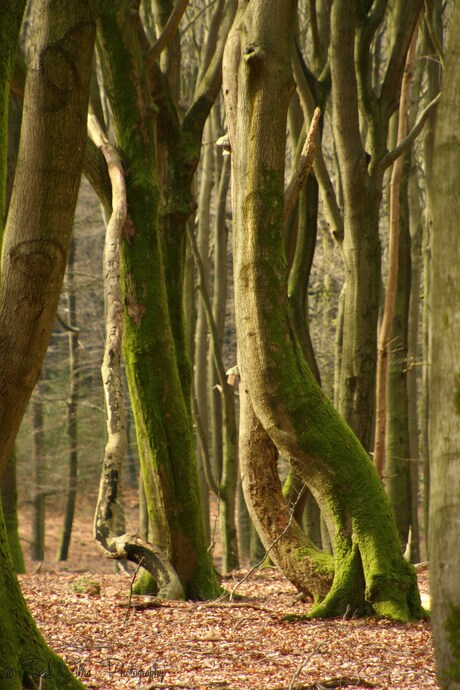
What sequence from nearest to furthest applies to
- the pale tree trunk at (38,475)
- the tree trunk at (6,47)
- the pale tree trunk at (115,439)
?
the tree trunk at (6,47)
the pale tree trunk at (115,439)
the pale tree trunk at (38,475)

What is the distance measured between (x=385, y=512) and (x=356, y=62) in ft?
18.6

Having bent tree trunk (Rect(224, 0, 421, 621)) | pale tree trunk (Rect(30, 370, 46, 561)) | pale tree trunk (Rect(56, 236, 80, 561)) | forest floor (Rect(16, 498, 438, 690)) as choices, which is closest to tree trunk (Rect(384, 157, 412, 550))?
forest floor (Rect(16, 498, 438, 690))

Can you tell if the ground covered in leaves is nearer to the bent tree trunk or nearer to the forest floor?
the forest floor

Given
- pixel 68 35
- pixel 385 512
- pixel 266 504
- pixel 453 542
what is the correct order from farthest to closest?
pixel 266 504, pixel 385 512, pixel 68 35, pixel 453 542

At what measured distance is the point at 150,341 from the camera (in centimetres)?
702

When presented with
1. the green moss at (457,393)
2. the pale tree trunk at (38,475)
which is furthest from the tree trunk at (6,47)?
the pale tree trunk at (38,475)

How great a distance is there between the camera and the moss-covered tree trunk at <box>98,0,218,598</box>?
7012 millimetres

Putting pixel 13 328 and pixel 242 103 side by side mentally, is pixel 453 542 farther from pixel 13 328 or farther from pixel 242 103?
pixel 242 103

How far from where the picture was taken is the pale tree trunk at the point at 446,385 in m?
2.51

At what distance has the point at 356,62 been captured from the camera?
30.3 ft

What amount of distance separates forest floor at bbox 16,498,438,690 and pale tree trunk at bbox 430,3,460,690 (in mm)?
1271

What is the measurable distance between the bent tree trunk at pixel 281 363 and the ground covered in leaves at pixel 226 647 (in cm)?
53

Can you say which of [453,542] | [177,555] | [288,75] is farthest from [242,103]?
[453,542]

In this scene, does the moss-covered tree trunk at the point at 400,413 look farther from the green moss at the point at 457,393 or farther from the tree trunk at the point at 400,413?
the green moss at the point at 457,393
